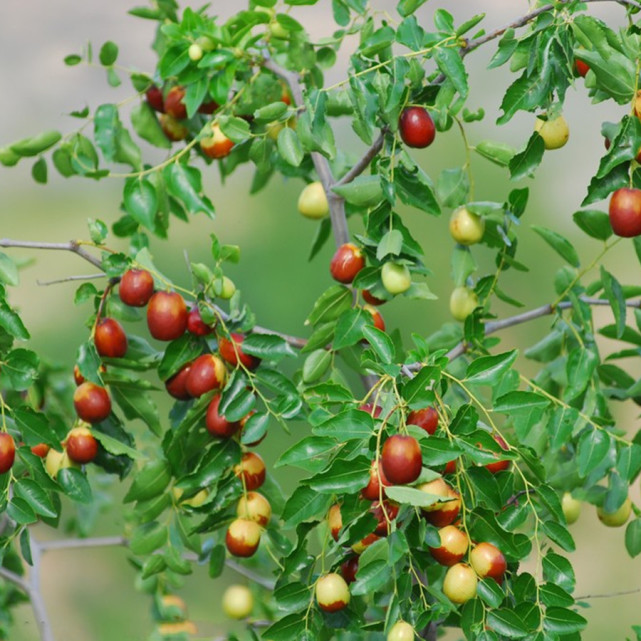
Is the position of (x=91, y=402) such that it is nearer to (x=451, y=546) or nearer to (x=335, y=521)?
(x=335, y=521)

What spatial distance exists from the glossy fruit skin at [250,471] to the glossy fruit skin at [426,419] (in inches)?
11.0

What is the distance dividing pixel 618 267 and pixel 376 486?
400 cm

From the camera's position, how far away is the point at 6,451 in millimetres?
1173

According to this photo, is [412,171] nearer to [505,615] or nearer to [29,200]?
[505,615]

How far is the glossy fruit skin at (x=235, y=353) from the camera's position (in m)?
1.29

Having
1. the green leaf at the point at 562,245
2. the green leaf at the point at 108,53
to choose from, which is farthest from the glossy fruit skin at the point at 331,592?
the green leaf at the point at 108,53

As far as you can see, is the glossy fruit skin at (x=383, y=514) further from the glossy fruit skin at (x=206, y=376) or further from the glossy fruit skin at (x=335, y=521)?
the glossy fruit skin at (x=206, y=376)

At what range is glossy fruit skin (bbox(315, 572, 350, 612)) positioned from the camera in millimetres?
1132

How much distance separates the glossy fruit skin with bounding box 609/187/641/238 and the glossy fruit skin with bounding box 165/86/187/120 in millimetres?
703

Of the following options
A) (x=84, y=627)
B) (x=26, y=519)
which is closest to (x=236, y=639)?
(x=26, y=519)

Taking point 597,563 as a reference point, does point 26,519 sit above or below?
above

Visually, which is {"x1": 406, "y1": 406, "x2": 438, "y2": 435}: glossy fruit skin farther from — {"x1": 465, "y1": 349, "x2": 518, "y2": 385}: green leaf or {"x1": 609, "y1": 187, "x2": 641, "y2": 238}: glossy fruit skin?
{"x1": 609, "y1": 187, "x2": 641, "y2": 238}: glossy fruit skin

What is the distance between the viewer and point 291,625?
116 centimetres

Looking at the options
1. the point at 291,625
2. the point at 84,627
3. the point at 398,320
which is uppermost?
the point at 291,625
